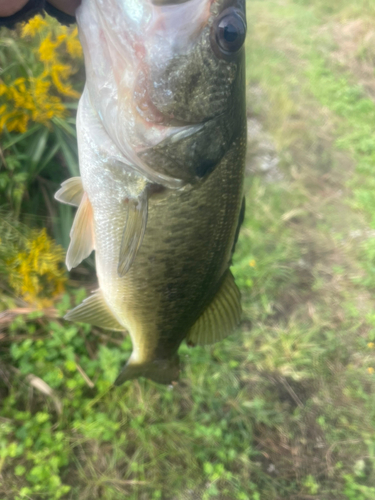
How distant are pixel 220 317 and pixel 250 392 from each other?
126cm

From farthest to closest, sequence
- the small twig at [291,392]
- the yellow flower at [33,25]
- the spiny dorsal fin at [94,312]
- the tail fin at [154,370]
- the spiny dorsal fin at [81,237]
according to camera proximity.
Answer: the small twig at [291,392], the yellow flower at [33,25], the tail fin at [154,370], the spiny dorsal fin at [94,312], the spiny dorsal fin at [81,237]

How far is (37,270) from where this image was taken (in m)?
1.71

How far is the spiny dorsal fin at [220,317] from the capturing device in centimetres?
127

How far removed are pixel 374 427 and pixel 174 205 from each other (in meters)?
2.42

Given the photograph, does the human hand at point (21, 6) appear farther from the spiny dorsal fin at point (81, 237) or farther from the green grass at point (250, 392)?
the green grass at point (250, 392)

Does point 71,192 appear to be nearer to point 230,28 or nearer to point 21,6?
point 21,6

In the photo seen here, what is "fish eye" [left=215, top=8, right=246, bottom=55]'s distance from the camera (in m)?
0.75

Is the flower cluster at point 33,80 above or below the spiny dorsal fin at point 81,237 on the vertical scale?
above

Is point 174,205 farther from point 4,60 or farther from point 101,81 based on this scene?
point 4,60

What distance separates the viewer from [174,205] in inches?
37.6

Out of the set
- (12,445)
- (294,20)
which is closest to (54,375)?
(12,445)

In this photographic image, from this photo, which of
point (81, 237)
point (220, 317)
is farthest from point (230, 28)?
point (220, 317)

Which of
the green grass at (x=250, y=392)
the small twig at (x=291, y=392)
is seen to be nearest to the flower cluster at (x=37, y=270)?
the green grass at (x=250, y=392)

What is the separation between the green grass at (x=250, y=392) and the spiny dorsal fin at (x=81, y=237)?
105 centimetres
